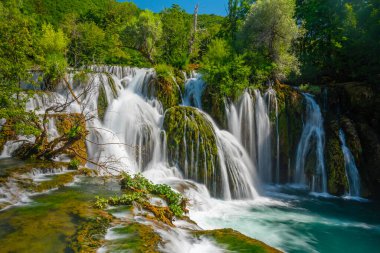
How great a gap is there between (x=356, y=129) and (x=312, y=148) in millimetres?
2925

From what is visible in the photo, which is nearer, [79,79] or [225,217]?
[225,217]

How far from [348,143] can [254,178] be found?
590 centimetres

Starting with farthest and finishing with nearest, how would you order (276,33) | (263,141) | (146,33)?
(146,33) → (276,33) → (263,141)

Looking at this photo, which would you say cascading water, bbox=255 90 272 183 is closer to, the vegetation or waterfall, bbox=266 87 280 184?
waterfall, bbox=266 87 280 184

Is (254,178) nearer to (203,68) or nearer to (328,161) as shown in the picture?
(328,161)

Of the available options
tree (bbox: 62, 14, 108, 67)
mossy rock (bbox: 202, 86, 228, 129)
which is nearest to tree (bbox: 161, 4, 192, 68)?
tree (bbox: 62, 14, 108, 67)

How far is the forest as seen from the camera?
6.11m

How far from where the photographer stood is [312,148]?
15.7m

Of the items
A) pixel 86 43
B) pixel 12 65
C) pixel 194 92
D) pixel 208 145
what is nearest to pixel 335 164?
pixel 208 145

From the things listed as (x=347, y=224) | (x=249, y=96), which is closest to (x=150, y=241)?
(x=347, y=224)

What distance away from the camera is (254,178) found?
1430 centimetres

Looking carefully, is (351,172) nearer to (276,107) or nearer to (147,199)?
(276,107)

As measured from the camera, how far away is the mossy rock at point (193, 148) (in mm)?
12250

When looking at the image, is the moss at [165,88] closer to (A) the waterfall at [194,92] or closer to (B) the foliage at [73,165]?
(A) the waterfall at [194,92]
